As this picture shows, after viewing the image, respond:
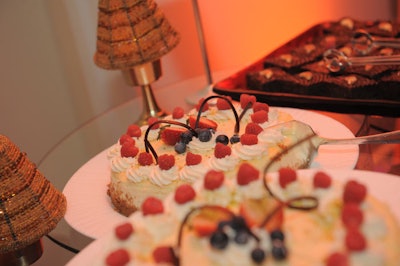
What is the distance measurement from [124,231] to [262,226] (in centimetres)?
26

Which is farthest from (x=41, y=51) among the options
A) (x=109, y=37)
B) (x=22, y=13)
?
(x=109, y=37)

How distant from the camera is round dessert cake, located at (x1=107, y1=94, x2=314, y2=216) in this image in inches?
54.7

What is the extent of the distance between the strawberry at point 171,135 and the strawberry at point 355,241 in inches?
26.9

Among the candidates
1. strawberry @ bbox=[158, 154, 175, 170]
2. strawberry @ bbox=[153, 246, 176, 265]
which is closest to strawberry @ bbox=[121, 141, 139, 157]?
strawberry @ bbox=[158, 154, 175, 170]

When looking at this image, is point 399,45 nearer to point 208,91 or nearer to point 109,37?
point 208,91

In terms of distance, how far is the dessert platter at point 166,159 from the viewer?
138 centimetres

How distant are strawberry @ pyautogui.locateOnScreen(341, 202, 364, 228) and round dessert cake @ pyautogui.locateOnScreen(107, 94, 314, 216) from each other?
0.43 m

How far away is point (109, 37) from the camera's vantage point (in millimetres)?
1933

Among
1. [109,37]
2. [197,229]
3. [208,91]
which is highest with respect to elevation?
[109,37]

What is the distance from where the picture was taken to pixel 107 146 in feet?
6.15

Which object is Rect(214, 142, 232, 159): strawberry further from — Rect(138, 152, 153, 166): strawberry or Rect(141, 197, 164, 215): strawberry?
Rect(141, 197, 164, 215): strawberry

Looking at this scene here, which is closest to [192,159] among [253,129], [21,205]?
[253,129]

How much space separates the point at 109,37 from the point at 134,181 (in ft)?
2.18

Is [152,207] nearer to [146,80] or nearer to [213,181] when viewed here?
[213,181]
